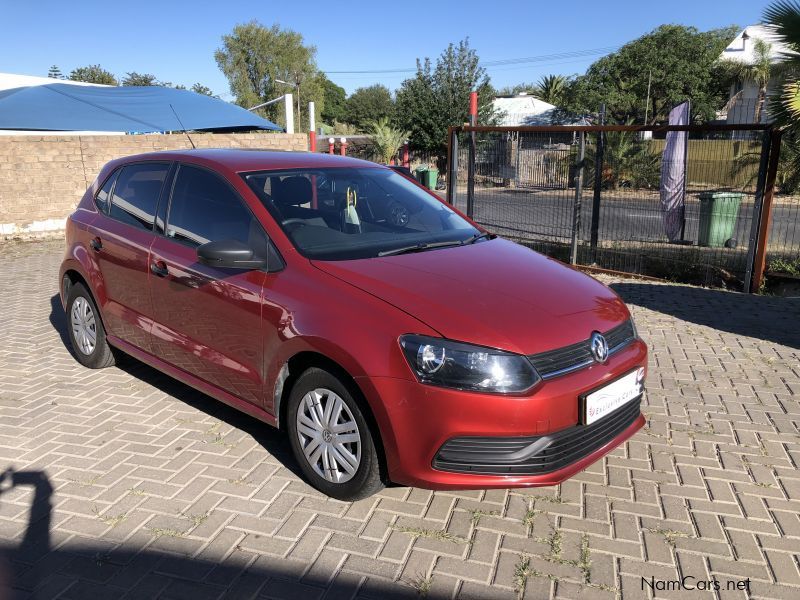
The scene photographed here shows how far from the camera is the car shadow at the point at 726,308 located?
6434mm

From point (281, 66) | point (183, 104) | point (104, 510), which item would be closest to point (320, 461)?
point (104, 510)

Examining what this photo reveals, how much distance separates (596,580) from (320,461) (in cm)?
142

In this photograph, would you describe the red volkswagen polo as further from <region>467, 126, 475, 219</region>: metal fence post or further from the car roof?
<region>467, 126, 475, 219</region>: metal fence post

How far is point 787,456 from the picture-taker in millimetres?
3830

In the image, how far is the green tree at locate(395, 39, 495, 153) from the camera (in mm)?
29562

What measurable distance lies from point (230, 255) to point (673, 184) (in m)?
7.07

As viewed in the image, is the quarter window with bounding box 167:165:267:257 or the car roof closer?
the quarter window with bounding box 167:165:267:257

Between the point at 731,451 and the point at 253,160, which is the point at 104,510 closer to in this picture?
the point at 253,160

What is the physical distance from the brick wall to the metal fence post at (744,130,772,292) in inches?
465

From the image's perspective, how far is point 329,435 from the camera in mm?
3170

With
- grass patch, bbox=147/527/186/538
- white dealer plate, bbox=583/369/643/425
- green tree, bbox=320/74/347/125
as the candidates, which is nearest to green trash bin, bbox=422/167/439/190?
white dealer plate, bbox=583/369/643/425

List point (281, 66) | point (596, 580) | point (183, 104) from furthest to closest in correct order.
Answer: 1. point (281, 66)
2. point (183, 104)
3. point (596, 580)

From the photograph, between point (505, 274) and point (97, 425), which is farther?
point (97, 425)

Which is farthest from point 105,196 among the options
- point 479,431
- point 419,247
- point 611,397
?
point 611,397
